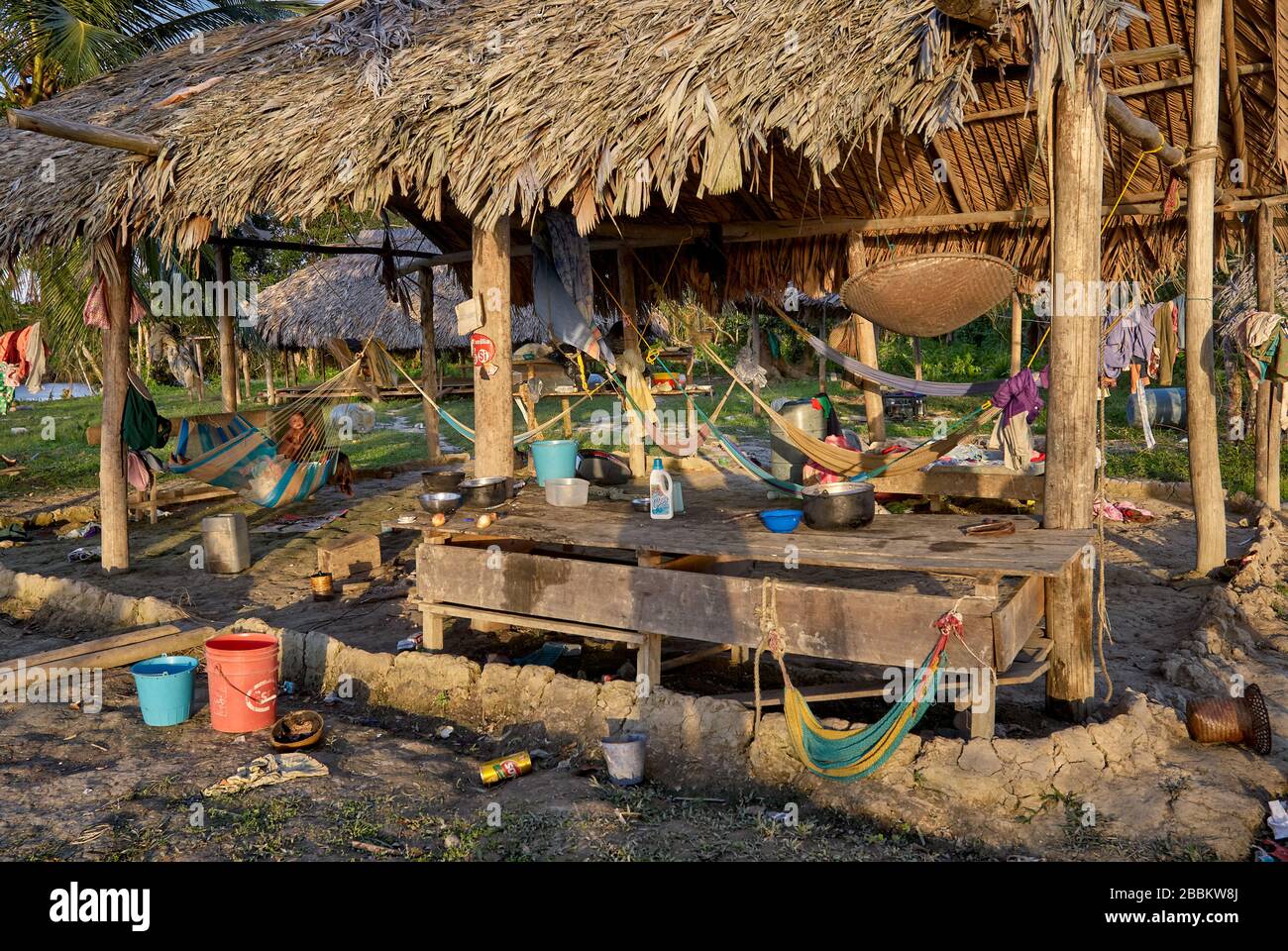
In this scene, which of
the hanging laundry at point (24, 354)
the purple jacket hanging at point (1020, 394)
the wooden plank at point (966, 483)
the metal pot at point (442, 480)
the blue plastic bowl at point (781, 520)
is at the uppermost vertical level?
the hanging laundry at point (24, 354)

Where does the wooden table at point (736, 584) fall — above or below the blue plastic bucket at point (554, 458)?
below

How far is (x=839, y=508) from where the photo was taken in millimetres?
4164

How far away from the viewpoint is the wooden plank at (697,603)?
136 inches

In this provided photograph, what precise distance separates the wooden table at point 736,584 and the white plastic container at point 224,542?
257 cm

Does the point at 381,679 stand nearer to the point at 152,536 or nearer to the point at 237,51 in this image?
the point at 152,536

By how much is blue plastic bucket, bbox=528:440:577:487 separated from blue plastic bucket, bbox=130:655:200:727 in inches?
82.6

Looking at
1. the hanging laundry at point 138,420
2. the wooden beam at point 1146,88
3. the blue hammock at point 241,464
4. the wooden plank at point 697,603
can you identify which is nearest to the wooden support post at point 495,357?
the wooden plank at point 697,603

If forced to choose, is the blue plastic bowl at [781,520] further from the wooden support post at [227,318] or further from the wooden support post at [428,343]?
the wooden support post at [428,343]

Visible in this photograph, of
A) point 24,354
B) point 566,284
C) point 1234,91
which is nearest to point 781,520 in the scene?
point 566,284

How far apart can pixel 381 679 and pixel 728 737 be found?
177 cm

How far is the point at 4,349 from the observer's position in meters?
7.18

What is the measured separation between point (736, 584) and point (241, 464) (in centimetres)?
481

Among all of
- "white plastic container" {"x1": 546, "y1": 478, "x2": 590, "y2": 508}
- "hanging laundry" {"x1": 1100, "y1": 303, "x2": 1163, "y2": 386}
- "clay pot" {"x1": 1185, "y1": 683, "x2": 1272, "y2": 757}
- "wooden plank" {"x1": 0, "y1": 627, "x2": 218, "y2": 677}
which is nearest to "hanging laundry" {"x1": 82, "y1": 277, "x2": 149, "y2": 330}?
"wooden plank" {"x1": 0, "y1": 627, "x2": 218, "y2": 677}
